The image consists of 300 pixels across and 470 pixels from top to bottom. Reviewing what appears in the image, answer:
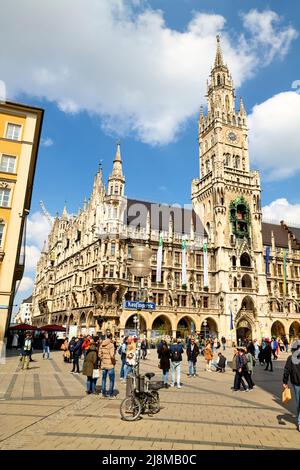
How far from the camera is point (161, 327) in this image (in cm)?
4656

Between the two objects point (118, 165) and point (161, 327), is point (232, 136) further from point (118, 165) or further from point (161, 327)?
point (161, 327)

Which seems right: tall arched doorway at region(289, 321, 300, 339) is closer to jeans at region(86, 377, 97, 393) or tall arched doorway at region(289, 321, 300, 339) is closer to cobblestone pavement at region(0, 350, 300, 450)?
cobblestone pavement at region(0, 350, 300, 450)

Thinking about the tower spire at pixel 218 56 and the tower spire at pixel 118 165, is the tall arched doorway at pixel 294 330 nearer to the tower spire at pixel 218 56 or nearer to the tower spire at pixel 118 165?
the tower spire at pixel 118 165

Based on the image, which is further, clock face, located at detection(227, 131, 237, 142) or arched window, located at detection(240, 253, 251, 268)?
clock face, located at detection(227, 131, 237, 142)

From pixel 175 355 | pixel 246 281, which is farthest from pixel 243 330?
pixel 175 355

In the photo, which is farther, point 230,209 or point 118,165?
point 230,209

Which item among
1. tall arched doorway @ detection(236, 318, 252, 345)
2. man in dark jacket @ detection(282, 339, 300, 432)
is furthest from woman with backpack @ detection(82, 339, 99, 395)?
tall arched doorway @ detection(236, 318, 252, 345)

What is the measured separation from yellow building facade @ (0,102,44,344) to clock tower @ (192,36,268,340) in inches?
1259

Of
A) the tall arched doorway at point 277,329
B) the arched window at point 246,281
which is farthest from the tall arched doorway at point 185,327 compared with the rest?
the tall arched doorway at point 277,329

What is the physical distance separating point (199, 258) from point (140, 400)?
1759 inches

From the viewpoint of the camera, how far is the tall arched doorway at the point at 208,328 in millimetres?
49688

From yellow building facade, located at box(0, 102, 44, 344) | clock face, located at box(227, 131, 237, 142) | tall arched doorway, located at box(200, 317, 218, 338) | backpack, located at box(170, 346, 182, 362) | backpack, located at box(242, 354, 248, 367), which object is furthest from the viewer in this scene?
clock face, located at box(227, 131, 237, 142)

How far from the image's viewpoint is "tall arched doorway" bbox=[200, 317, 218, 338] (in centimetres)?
4969
